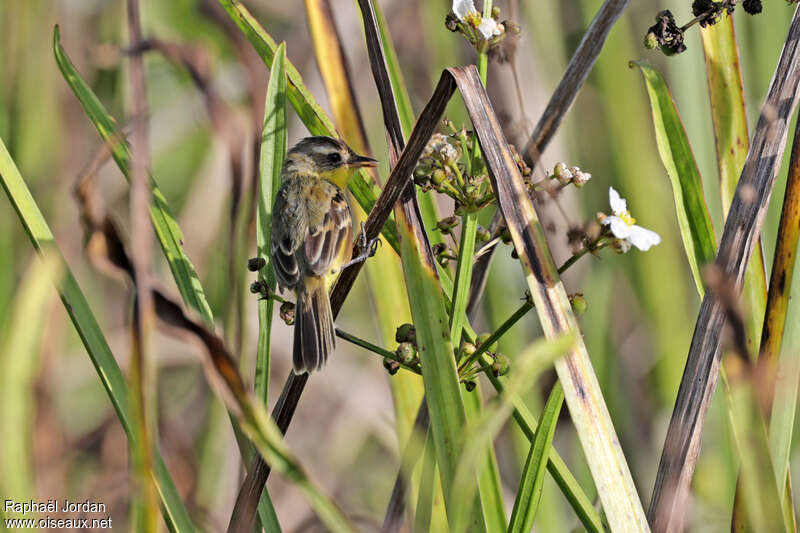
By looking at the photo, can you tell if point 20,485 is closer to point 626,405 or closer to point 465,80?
point 465,80

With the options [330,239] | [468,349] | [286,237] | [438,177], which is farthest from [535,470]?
[286,237]

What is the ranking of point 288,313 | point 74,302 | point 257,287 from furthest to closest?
1. point 288,313
2. point 257,287
3. point 74,302

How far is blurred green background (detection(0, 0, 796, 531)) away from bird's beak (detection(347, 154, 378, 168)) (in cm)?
31

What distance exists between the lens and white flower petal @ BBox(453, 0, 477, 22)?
1585mm

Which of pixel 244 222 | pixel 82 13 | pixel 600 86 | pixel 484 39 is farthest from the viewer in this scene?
pixel 82 13

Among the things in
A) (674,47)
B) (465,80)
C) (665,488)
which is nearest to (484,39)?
(465,80)

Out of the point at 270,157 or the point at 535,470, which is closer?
the point at 535,470

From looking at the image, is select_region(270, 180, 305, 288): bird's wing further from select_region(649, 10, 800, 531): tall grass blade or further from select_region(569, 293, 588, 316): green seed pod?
select_region(649, 10, 800, 531): tall grass blade

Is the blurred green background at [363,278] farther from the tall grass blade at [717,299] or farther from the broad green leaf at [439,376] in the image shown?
the broad green leaf at [439,376]

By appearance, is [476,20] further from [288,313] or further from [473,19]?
[288,313]

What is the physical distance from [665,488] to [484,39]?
3.01 feet

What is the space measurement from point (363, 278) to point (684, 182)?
75.4 inches

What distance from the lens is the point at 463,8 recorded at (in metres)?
1.61

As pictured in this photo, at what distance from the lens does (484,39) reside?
1.52 m
